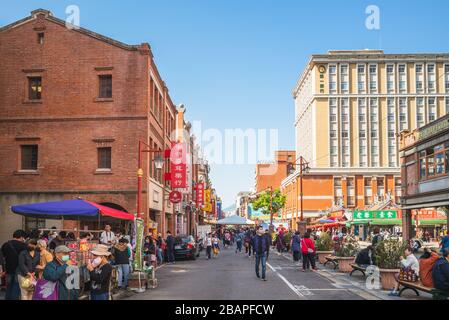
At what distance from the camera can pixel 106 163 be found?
1321 inches

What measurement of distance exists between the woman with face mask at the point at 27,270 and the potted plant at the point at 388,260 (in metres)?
9.96

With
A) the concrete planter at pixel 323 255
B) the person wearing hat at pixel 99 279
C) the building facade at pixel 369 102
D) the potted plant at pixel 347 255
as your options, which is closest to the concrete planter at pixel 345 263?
the potted plant at pixel 347 255

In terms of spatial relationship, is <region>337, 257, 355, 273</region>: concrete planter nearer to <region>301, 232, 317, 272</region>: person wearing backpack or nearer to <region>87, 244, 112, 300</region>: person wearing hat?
<region>301, 232, 317, 272</region>: person wearing backpack

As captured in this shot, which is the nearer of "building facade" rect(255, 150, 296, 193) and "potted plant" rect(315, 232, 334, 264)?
"potted plant" rect(315, 232, 334, 264)

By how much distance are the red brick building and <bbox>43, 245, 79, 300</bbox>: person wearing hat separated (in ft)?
72.8

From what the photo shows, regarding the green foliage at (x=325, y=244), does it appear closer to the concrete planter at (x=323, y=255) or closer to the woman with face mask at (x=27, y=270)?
the concrete planter at (x=323, y=255)

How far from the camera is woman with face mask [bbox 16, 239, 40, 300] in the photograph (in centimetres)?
1198

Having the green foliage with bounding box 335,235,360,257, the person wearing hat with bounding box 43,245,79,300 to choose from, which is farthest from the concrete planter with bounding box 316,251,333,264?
the person wearing hat with bounding box 43,245,79,300

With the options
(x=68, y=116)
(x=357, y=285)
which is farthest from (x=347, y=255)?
(x=68, y=116)

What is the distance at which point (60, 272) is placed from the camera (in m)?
10.2

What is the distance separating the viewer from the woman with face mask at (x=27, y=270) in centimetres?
1198

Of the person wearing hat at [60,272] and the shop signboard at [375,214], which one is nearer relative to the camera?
the person wearing hat at [60,272]

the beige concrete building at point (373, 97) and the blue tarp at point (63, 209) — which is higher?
the beige concrete building at point (373, 97)
